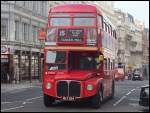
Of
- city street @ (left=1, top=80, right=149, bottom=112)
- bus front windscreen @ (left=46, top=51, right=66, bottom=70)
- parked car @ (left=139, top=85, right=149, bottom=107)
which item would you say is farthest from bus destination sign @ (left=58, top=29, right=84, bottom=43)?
parked car @ (left=139, top=85, right=149, bottom=107)

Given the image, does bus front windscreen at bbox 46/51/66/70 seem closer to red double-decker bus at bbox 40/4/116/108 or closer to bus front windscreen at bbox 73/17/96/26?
red double-decker bus at bbox 40/4/116/108

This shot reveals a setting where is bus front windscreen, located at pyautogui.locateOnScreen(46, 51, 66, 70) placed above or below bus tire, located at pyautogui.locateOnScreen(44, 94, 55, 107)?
above

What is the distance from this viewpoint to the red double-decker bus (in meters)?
22.3

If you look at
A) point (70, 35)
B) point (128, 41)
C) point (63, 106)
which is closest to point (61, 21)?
point (70, 35)

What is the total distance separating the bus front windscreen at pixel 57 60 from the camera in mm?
23109

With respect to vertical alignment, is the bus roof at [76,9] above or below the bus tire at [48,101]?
above

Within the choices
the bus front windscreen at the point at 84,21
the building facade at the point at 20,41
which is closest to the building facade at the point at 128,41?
the building facade at the point at 20,41

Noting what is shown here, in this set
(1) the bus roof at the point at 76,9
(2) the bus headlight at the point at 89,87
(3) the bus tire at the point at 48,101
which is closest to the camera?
(2) the bus headlight at the point at 89,87

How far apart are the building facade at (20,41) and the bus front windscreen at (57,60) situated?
34786 millimetres

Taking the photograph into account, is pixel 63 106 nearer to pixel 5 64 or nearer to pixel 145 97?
pixel 145 97

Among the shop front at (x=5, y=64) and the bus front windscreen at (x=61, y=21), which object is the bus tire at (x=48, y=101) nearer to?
the bus front windscreen at (x=61, y=21)

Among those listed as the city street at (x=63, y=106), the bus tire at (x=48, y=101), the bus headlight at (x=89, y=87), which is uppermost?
the bus headlight at (x=89, y=87)

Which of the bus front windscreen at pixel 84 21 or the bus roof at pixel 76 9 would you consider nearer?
the bus front windscreen at pixel 84 21

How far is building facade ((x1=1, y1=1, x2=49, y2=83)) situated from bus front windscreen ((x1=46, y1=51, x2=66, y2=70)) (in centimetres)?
3479
